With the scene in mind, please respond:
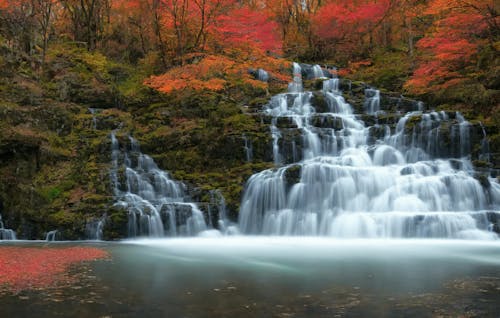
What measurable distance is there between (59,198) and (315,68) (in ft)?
54.0

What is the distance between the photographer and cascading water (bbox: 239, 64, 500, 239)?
12086mm

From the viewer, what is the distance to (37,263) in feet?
25.3

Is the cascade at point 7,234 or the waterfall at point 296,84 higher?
the waterfall at point 296,84

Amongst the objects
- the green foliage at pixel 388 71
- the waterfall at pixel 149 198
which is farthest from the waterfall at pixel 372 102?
the waterfall at pixel 149 198

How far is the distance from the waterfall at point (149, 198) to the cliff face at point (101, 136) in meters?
0.27

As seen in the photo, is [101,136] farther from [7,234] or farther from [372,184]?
[372,184]

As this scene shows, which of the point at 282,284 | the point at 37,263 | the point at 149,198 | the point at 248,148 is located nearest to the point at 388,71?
the point at 248,148

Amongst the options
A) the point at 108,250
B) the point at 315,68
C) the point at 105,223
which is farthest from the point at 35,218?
the point at 315,68

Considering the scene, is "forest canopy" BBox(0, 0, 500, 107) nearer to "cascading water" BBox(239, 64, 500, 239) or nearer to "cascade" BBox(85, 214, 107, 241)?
"cascading water" BBox(239, 64, 500, 239)

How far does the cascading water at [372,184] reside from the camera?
12086 millimetres

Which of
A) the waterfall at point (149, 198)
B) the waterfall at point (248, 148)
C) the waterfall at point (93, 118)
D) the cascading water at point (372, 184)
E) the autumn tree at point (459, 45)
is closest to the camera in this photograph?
the cascading water at point (372, 184)

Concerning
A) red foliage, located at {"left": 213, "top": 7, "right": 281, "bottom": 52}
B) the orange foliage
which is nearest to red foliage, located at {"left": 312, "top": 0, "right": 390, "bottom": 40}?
red foliage, located at {"left": 213, "top": 7, "right": 281, "bottom": 52}

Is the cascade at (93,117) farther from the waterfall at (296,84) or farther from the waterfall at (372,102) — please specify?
the waterfall at (372,102)

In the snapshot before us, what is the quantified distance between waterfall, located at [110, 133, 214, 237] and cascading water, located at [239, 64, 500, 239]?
1.72m
